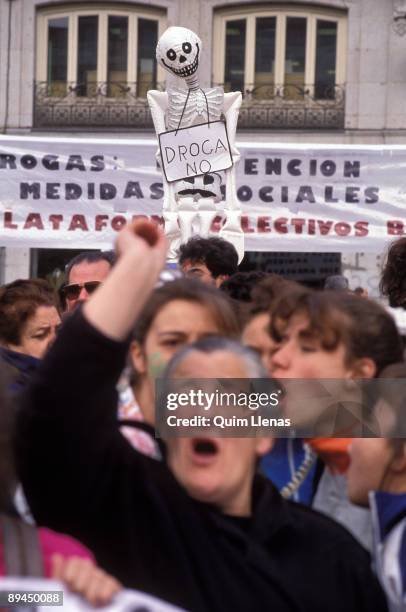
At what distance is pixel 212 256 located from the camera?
17.0 ft

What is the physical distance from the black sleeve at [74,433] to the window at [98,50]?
17.8m

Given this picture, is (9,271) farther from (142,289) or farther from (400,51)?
(142,289)

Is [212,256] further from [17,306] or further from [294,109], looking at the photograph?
[294,109]

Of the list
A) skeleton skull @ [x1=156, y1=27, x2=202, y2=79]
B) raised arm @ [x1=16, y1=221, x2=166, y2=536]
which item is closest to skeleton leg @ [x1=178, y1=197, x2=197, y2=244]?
skeleton skull @ [x1=156, y1=27, x2=202, y2=79]

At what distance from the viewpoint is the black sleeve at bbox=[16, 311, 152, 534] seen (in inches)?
81.7

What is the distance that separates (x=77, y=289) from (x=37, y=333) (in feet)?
2.50

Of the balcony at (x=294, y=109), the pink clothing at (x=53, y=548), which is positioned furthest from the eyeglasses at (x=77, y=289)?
the balcony at (x=294, y=109)

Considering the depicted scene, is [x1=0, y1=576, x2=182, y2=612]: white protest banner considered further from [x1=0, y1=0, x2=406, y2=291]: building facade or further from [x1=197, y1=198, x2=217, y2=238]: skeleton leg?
[x1=0, y1=0, x2=406, y2=291]: building facade

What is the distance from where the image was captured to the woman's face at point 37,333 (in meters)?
4.34

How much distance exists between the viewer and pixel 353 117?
63.3 feet

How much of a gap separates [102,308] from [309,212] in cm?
532

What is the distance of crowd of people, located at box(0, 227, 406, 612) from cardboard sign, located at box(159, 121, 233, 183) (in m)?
4.04

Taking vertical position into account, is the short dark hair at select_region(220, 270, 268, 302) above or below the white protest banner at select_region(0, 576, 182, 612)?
above

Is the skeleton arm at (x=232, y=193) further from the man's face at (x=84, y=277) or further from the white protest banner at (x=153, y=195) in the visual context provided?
the man's face at (x=84, y=277)
